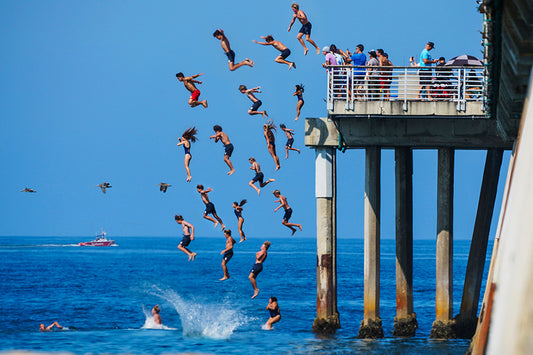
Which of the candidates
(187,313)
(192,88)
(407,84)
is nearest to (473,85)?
(407,84)

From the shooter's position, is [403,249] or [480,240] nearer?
[403,249]

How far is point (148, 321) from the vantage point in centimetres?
3669

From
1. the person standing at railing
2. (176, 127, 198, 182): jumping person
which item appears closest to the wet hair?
(176, 127, 198, 182): jumping person

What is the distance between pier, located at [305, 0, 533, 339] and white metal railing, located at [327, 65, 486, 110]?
0.03 m

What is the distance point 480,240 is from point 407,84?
15.7ft

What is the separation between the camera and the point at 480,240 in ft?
76.0

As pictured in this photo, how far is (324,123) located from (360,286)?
38973 millimetres

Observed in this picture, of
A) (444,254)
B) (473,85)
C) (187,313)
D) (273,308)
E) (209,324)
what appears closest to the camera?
(473,85)

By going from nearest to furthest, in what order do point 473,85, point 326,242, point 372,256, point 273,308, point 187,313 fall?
point 473,85 < point 372,256 < point 326,242 < point 273,308 < point 187,313

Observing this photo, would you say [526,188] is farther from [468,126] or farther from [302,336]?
[302,336]

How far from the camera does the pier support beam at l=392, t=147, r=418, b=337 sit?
22734mm

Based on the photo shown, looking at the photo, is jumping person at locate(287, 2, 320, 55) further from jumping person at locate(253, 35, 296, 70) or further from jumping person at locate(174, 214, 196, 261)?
jumping person at locate(174, 214, 196, 261)

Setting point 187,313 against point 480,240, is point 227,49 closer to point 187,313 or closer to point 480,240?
point 480,240

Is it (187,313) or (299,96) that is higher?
(299,96)
